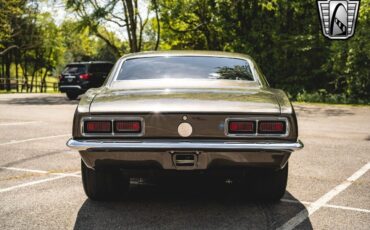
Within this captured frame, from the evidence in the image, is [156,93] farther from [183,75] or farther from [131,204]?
[131,204]

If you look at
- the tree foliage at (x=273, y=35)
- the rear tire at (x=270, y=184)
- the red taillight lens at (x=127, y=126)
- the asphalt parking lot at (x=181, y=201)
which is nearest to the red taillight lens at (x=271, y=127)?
the rear tire at (x=270, y=184)

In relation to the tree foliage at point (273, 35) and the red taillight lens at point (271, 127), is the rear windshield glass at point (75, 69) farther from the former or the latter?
the red taillight lens at point (271, 127)

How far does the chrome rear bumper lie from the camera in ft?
12.7

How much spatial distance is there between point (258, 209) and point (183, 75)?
147cm

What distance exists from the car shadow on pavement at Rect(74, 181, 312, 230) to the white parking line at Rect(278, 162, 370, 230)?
0.18 feet

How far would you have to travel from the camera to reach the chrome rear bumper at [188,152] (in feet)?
12.7

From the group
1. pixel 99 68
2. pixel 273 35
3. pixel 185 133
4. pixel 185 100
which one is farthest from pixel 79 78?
pixel 185 133

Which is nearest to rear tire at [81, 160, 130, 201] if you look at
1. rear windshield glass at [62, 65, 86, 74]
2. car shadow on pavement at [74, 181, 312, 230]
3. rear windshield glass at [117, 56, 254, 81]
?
car shadow on pavement at [74, 181, 312, 230]

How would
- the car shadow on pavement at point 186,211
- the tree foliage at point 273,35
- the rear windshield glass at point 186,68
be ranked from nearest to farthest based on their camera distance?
the car shadow on pavement at point 186,211 < the rear windshield glass at point 186,68 < the tree foliage at point 273,35

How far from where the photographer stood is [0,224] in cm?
398

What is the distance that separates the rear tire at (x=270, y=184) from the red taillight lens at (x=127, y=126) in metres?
1.13

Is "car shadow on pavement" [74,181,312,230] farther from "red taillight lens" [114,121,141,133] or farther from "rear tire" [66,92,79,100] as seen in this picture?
"rear tire" [66,92,79,100]

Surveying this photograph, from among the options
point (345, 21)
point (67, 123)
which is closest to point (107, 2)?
point (345, 21)

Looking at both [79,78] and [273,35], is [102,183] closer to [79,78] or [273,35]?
[79,78]
